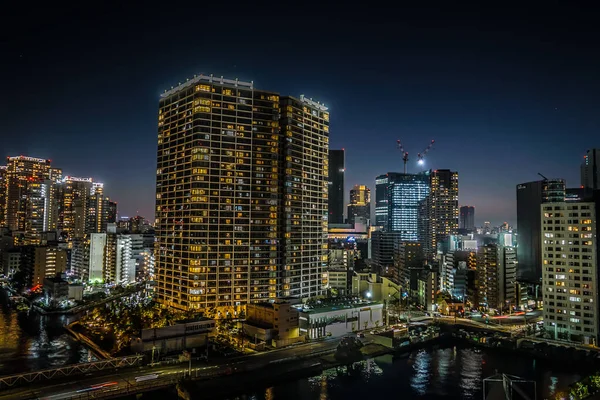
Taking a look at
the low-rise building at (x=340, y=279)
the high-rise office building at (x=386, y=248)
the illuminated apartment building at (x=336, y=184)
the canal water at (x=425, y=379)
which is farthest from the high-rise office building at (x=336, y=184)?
the canal water at (x=425, y=379)

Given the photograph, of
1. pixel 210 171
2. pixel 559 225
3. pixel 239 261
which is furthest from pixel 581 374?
pixel 210 171

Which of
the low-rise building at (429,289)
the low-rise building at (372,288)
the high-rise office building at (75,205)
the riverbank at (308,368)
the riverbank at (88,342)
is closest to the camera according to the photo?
the riverbank at (308,368)

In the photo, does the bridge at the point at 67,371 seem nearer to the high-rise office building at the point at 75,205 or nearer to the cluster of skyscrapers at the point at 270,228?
the cluster of skyscrapers at the point at 270,228

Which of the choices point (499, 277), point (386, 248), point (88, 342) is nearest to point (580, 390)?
point (499, 277)

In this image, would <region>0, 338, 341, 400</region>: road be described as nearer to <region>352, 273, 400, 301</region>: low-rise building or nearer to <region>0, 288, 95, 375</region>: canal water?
<region>0, 288, 95, 375</region>: canal water

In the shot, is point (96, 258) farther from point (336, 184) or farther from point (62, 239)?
point (336, 184)

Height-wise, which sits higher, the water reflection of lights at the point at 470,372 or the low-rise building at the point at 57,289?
the low-rise building at the point at 57,289

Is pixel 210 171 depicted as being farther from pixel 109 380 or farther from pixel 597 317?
pixel 597 317
